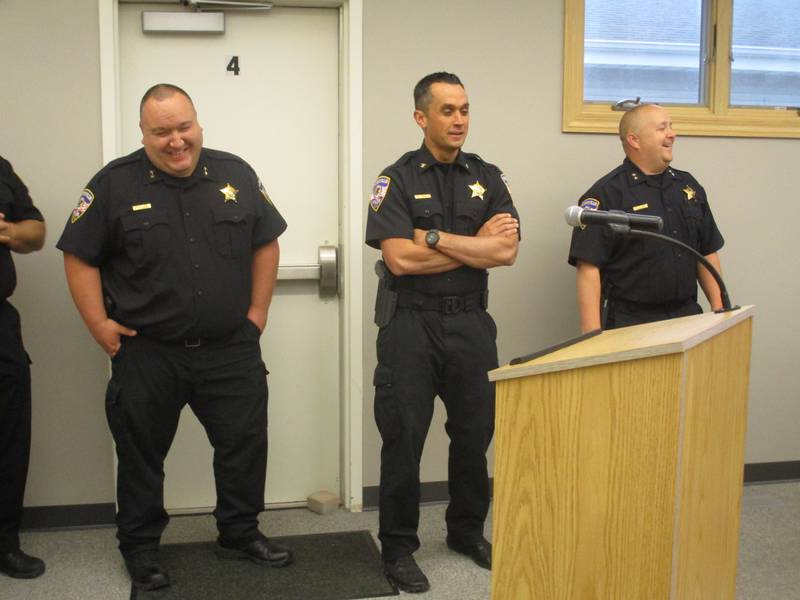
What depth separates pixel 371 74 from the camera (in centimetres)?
361

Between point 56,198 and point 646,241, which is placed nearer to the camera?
point 646,241

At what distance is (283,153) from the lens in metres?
3.66

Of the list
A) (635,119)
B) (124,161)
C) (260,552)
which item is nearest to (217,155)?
(124,161)

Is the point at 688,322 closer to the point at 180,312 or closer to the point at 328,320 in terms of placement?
the point at 180,312

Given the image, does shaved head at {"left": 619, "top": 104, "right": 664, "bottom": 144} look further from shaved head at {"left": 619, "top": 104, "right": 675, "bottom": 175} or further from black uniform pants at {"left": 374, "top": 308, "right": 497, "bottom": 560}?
black uniform pants at {"left": 374, "top": 308, "right": 497, "bottom": 560}

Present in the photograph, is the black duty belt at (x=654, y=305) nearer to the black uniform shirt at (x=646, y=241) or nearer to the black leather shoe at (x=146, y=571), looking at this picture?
the black uniform shirt at (x=646, y=241)

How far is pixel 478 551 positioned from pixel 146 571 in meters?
1.11

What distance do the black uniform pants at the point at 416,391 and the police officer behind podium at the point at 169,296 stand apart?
45cm

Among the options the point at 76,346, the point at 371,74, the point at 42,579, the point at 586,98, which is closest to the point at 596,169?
the point at 586,98

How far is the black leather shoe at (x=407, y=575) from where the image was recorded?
9.53 feet

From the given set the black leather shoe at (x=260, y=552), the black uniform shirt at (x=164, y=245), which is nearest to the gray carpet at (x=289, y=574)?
the black leather shoe at (x=260, y=552)

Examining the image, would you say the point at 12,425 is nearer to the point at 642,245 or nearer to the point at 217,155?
the point at 217,155

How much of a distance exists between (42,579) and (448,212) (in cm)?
183

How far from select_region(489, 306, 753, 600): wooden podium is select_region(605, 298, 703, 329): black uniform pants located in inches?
→ 61.6
